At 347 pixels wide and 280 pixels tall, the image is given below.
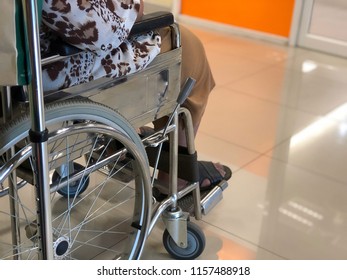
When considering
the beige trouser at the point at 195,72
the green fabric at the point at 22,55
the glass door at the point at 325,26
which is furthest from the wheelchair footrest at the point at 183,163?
the glass door at the point at 325,26

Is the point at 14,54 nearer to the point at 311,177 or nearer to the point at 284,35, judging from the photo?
the point at 311,177

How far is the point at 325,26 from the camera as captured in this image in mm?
3547

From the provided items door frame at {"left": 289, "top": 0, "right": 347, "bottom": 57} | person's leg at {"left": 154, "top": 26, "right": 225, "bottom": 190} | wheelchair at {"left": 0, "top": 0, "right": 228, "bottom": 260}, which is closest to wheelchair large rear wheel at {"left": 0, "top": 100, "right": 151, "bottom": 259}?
wheelchair at {"left": 0, "top": 0, "right": 228, "bottom": 260}

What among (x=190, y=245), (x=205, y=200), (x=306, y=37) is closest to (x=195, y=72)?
(x=205, y=200)

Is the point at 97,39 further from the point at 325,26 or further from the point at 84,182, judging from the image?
the point at 325,26

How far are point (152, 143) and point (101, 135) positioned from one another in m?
0.22

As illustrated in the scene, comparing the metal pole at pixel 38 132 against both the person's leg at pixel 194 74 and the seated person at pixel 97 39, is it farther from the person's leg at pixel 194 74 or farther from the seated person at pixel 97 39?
the person's leg at pixel 194 74

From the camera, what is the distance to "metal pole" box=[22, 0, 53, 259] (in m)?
0.85

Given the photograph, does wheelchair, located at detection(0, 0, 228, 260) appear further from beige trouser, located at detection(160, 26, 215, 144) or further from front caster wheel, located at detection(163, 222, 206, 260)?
beige trouser, located at detection(160, 26, 215, 144)

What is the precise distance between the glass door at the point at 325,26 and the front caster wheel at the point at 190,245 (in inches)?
89.0

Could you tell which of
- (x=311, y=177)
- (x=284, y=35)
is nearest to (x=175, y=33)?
(x=311, y=177)

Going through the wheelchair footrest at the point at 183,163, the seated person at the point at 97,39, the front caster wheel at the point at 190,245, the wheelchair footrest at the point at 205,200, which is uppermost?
the seated person at the point at 97,39

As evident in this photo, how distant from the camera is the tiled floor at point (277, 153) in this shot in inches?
68.8
